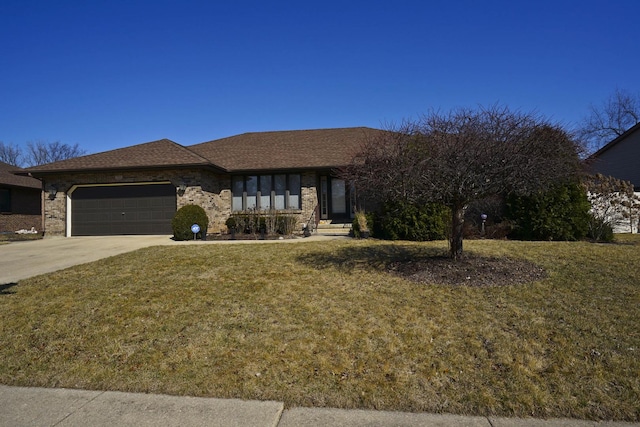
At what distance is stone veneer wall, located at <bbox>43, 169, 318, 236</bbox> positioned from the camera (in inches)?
620

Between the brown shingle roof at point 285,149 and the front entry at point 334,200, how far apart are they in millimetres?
1242

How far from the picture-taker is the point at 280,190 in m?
17.2

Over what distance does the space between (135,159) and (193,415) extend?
15.9m

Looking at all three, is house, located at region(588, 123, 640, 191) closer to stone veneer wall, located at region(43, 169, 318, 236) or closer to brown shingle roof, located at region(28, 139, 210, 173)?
stone veneer wall, located at region(43, 169, 318, 236)

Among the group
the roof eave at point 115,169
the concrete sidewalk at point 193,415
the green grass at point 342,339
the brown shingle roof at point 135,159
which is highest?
the brown shingle roof at point 135,159

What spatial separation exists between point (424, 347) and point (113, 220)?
1615 cm

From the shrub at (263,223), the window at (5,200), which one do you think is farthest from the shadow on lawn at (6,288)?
the window at (5,200)

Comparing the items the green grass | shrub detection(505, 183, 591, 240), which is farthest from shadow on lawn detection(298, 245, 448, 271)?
shrub detection(505, 183, 591, 240)

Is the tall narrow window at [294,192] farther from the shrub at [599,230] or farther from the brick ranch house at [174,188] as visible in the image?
the shrub at [599,230]

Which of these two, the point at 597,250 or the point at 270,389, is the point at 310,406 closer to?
the point at 270,389

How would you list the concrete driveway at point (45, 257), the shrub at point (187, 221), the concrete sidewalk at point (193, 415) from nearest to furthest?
the concrete sidewalk at point (193, 415), the concrete driveway at point (45, 257), the shrub at point (187, 221)

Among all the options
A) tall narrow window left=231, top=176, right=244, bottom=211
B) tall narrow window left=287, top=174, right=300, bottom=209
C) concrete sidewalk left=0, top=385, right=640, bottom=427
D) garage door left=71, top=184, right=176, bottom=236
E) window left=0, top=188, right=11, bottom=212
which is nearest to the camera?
concrete sidewalk left=0, top=385, right=640, bottom=427

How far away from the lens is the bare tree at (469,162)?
590cm

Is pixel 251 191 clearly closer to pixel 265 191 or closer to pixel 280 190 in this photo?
pixel 265 191
